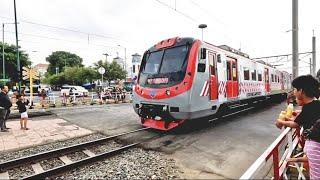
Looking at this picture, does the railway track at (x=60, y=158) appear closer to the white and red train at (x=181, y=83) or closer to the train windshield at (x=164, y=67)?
the white and red train at (x=181, y=83)

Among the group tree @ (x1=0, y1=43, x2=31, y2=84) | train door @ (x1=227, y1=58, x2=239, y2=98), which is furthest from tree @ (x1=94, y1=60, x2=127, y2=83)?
train door @ (x1=227, y1=58, x2=239, y2=98)

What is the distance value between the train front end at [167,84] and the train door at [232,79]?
9.22 ft

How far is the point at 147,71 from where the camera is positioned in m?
9.38

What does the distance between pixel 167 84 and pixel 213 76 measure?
5.98 ft

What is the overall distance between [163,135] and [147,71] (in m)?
2.41

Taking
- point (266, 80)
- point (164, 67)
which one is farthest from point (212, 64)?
point (266, 80)

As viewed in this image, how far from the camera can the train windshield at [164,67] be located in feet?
27.0

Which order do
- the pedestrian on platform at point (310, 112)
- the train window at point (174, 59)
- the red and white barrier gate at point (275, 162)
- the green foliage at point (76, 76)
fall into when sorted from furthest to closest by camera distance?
1. the green foliage at point (76, 76)
2. the train window at point (174, 59)
3. the pedestrian on platform at point (310, 112)
4. the red and white barrier gate at point (275, 162)

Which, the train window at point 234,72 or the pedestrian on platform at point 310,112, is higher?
the train window at point 234,72

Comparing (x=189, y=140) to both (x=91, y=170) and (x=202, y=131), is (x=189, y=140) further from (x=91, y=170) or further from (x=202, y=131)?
(x=91, y=170)

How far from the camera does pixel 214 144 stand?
712cm

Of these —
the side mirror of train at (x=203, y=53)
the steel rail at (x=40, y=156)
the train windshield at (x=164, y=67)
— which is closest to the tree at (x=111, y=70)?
the train windshield at (x=164, y=67)

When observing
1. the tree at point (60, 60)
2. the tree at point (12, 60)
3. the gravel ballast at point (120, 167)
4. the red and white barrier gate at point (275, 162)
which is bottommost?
the gravel ballast at point (120, 167)

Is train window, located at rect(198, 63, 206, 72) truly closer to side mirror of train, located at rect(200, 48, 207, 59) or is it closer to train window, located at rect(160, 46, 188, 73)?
side mirror of train, located at rect(200, 48, 207, 59)
